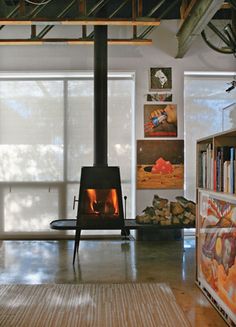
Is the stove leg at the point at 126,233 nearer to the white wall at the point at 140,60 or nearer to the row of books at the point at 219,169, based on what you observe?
the white wall at the point at 140,60

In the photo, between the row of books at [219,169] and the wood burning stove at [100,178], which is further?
the wood burning stove at [100,178]

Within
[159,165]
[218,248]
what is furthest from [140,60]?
[218,248]

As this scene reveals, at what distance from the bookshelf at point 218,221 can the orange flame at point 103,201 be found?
1.40 m

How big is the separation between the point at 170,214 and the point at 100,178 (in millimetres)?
1062

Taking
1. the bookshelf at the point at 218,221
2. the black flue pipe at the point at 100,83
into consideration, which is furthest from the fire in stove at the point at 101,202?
the bookshelf at the point at 218,221

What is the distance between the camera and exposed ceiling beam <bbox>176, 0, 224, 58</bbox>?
365 centimetres

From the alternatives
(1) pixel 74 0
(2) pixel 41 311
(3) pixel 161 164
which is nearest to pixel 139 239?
(3) pixel 161 164

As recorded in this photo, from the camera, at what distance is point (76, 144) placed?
5711 millimetres

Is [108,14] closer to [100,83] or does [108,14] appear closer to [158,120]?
[100,83]

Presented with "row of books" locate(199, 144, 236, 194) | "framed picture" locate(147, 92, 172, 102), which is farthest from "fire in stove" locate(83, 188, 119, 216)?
"framed picture" locate(147, 92, 172, 102)

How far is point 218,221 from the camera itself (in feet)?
9.44

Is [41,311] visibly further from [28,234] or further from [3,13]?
[3,13]

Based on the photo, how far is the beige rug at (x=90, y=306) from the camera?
8.71ft

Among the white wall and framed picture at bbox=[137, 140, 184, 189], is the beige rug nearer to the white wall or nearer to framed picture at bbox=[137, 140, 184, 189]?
framed picture at bbox=[137, 140, 184, 189]
